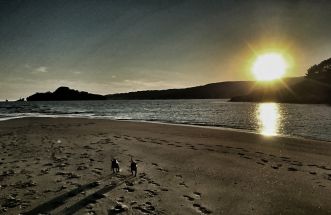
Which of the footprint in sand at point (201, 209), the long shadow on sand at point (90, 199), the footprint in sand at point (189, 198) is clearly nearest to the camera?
the long shadow on sand at point (90, 199)

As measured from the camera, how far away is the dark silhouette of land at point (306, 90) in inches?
5140

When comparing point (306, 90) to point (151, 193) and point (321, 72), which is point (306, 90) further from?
point (151, 193)

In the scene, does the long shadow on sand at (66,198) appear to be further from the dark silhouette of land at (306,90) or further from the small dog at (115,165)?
the dark silhouette of land at (306,90)

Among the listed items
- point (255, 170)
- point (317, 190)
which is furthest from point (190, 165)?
point (317, 190)

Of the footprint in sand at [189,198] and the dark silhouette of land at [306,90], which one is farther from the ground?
the dark silhouette of land at [306,90]

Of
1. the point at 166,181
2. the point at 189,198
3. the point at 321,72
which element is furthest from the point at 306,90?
the point at 189,198

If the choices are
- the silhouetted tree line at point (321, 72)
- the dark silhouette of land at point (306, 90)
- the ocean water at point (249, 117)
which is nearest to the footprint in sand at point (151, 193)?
the ocean water at point (249, 117)

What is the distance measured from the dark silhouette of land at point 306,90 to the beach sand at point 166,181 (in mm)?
123532

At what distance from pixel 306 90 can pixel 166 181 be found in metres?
152

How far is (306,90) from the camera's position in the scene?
144000 mm

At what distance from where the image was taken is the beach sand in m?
9.41

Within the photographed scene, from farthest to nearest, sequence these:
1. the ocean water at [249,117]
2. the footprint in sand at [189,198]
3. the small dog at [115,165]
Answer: the ocean water at [249,117]
the small dog at [115,165]
the footprint in sand at [189,198]

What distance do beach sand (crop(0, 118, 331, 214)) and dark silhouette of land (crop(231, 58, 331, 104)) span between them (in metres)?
124

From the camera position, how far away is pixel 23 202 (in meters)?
9.57
